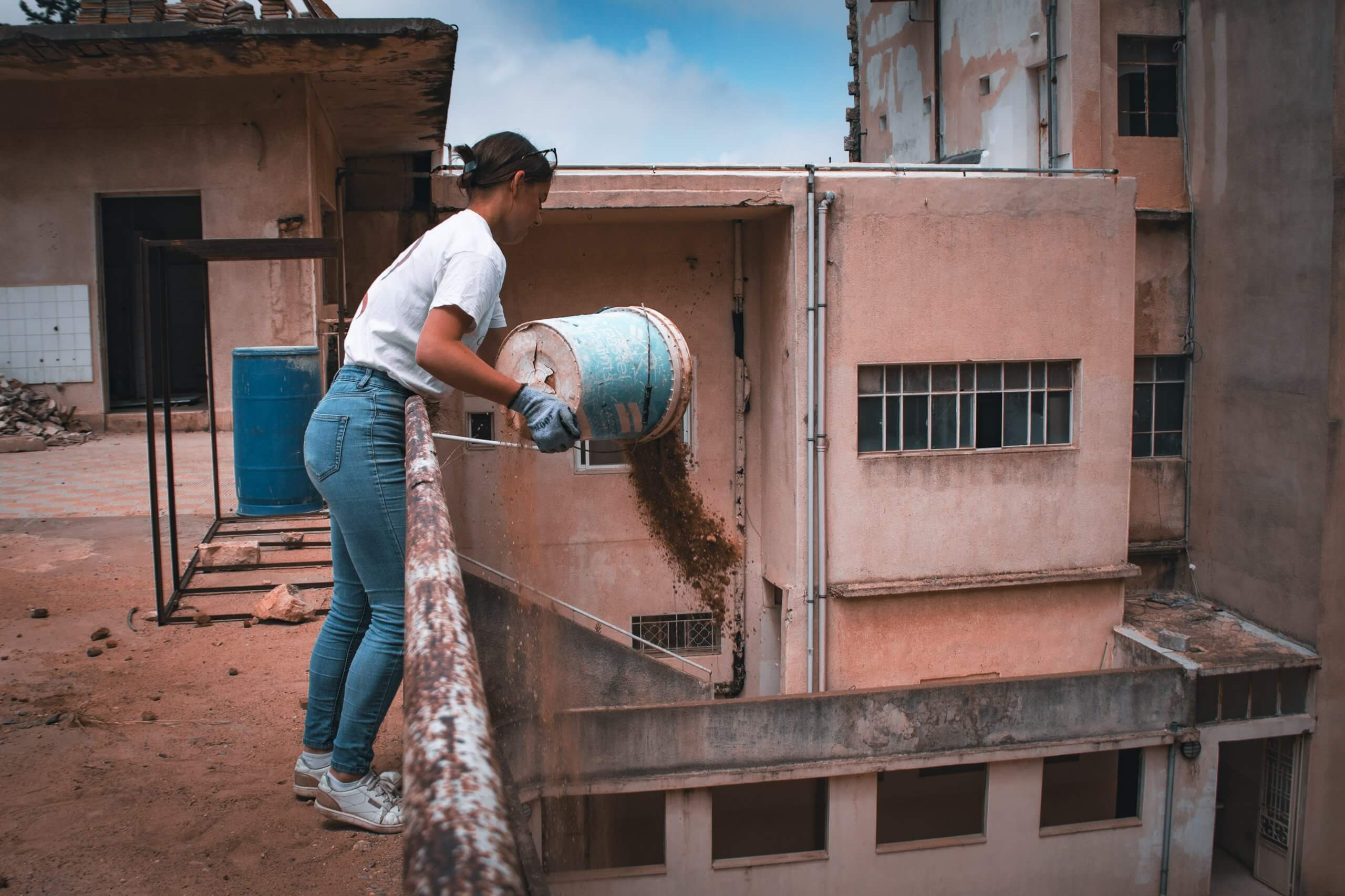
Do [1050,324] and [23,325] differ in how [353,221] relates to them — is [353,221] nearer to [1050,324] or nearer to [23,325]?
[23,325]

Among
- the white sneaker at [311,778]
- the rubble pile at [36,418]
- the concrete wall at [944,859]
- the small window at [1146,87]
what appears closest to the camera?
the white sneaker at [311,778]

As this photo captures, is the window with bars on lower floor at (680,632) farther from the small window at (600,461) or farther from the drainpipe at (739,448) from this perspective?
the small window at (600,461)

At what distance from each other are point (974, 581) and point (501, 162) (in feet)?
35.0

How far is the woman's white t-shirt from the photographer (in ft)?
8.24

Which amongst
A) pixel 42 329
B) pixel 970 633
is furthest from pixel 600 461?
pixel 42 329

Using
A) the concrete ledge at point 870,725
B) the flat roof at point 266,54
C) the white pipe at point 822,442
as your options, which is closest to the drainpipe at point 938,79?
the white pipe at point 822,442

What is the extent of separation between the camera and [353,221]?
12969 millimetres

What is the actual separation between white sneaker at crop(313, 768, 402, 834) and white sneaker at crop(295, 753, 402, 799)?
60mm

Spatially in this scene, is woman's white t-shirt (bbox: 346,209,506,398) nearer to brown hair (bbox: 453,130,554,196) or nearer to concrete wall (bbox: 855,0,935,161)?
brown hair (bbox: 453,130,554,196)

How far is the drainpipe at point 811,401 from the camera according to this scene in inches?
451

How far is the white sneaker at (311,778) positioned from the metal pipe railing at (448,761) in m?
1.59

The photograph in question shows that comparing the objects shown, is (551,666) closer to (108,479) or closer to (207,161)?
(108,479)

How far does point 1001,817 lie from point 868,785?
1.81 meters

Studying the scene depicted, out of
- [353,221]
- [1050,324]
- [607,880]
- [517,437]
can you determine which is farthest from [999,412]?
[517,437]
